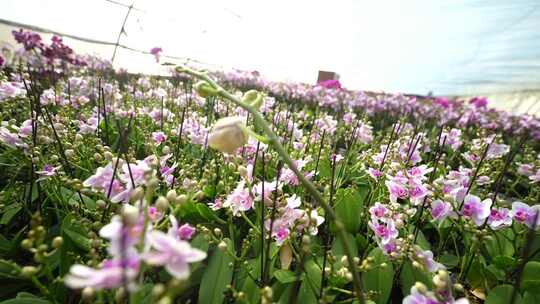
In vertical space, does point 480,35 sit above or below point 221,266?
above

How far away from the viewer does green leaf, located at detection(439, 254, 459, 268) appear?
2.99ft

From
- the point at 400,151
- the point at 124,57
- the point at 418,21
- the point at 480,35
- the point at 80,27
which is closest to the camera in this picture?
the point at 400,151

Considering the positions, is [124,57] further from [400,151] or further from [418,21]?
[400,151]

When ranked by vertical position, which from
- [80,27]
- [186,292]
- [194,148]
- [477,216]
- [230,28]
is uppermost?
[230,28]

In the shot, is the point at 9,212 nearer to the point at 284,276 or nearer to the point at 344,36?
the point at 284,276

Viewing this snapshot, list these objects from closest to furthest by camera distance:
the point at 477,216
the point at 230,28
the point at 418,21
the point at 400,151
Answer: the point at 477,216, the point at 400,151, the point at 418,21, the point at 230,28

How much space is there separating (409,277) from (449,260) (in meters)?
0.22

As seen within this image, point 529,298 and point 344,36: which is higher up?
point 344,36

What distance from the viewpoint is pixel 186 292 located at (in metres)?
0.77

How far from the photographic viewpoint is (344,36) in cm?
598

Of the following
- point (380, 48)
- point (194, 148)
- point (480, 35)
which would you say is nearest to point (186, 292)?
point (194, 148)

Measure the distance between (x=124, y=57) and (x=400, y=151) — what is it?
28.7 feet

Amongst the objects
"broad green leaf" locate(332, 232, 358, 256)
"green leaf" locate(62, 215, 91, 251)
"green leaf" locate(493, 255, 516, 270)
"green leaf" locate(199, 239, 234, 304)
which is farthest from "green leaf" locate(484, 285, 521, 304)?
"green leaf" locate(62, 215, 91, 251)

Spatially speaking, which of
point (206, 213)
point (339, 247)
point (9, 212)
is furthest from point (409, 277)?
point (9, 212)
